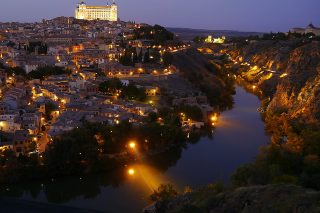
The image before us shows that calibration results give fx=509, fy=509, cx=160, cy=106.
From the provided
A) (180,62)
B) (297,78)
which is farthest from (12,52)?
(297,78)

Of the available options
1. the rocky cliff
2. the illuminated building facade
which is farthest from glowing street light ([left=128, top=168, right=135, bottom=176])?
the illuminated building facade

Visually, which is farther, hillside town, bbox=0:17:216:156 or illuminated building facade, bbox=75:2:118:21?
illuminated building facade, bbox=75:2:118:21

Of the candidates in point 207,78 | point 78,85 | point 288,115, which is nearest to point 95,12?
point 207,78

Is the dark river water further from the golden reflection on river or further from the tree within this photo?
the tree

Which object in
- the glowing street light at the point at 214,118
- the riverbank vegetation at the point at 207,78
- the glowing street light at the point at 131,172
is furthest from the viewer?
the riverbank vegetation at the point at 207,78

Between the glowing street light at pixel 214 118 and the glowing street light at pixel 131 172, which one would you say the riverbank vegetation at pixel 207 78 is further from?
the glowing street light at pixel 131 172

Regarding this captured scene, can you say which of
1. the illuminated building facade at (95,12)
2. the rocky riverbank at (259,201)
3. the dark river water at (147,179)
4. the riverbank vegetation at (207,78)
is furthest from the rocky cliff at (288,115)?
the illuminated building facade at (95,12)

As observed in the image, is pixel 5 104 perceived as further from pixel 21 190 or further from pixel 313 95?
pixel 313 95
